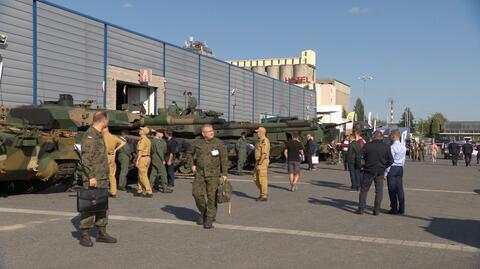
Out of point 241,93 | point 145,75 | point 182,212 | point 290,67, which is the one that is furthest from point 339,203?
point 290,67

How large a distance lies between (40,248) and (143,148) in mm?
5681

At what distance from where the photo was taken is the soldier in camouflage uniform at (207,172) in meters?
8.23

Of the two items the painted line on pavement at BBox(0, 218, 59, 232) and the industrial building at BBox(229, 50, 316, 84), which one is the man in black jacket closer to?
the painted line on pavement at BBox(0, 218, 59, 232)

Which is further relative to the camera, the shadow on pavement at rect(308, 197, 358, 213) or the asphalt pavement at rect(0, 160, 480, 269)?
the shadow on pavement at rect(308, 197, 358, 213)

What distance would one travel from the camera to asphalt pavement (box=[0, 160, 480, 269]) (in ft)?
20.3

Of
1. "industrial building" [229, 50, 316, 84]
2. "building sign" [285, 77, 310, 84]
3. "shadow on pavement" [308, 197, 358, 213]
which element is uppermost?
"industrial building" [229, 50, 316, 84]

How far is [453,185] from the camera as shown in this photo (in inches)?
648

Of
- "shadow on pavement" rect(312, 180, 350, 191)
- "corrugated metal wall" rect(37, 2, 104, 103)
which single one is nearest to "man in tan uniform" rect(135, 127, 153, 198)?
"shadow on pavement" rect(312, 180, 350, 191)

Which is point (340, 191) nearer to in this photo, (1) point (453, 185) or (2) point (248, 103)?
(1) point (453, 185)

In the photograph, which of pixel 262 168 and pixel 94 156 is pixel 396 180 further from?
pixel 94 156

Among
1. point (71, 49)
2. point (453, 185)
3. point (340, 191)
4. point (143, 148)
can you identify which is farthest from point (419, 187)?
point (71, 49)

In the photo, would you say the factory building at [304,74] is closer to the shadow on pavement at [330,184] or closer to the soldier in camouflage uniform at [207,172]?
the shadow on pavement at [330,184]

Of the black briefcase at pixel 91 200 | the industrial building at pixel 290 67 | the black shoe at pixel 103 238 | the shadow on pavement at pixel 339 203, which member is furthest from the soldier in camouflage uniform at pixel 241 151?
the industrial building at pixel 290 67

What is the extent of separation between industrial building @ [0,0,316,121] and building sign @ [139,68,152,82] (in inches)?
2.2
